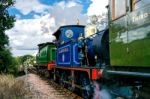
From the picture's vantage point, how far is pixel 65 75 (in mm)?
22953

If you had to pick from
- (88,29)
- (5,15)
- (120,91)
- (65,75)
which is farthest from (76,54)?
(5,15)

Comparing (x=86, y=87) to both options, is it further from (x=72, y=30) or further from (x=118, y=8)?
(x=72, y=30)

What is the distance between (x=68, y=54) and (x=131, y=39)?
10.8 m

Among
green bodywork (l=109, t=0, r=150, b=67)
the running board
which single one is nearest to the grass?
the running board

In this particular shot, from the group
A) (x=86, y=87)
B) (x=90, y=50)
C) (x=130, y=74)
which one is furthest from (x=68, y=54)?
(x=130, y=74)

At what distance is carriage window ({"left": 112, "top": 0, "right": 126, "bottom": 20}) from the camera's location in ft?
34.6

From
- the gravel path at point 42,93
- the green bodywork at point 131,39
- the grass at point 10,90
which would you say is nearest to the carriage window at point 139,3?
the green bodywork at point 131,39

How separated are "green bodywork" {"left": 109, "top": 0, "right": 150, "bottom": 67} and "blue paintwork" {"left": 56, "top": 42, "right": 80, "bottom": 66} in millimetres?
7371

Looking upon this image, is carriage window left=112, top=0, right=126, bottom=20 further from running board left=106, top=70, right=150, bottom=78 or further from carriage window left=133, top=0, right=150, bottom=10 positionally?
running board left=106, top=70, right=150, bottom=78

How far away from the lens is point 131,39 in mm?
9969

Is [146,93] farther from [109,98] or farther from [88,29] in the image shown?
[88,29]

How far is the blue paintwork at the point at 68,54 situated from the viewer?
1912cm

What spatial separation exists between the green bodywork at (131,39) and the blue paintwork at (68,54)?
737cm

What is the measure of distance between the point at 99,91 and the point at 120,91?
1970 millimetres
